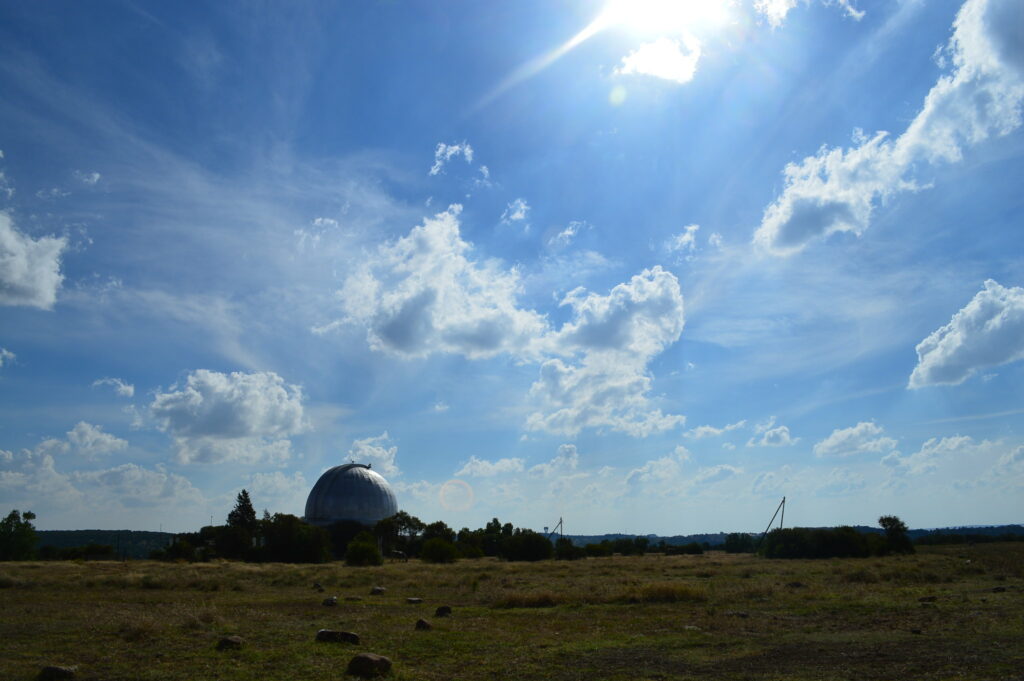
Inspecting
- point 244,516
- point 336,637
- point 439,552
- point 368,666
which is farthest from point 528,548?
point 368,666

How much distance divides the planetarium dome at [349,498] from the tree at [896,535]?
69643 mm

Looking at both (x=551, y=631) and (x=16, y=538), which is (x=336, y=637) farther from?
(x=16, y=538)

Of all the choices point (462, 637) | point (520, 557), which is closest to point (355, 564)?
point (520, 557)

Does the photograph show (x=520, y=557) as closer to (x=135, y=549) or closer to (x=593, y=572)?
(x=593, y=572)

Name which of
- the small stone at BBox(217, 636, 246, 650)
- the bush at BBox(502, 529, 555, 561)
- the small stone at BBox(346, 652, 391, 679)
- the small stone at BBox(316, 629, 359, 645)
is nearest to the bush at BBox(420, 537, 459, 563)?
the bush at BBox(502, 529, 555, 561)

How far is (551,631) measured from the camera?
17312 millimetres

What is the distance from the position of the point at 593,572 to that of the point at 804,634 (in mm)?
26216

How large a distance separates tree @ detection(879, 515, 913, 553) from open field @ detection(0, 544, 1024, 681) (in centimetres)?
4320

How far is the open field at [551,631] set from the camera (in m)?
12.2

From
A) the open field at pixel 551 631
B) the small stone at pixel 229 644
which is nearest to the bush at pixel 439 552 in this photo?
the open field at pixel 551 631

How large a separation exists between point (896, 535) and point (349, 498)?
244ft

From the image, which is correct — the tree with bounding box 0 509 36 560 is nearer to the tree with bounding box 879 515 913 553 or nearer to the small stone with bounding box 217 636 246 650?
the small stone with bounding box 217 636 246 650

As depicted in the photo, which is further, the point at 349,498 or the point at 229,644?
the point at 349,498

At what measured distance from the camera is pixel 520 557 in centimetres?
6681
